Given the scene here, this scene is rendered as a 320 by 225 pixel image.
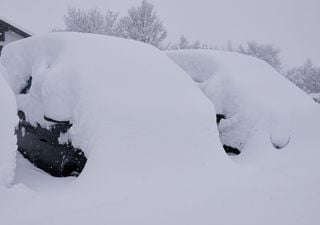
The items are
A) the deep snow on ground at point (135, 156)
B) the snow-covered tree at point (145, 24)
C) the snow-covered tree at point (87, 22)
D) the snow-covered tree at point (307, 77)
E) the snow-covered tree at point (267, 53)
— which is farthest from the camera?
the snow-covered tree at point (267, 53)

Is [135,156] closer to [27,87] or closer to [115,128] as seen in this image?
[115,128]

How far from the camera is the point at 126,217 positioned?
252 centimetres

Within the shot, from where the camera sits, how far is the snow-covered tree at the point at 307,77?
3137cm

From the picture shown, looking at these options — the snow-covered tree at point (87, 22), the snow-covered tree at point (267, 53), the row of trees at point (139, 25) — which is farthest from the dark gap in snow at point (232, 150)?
the snow-covered tree at point (267, 53)

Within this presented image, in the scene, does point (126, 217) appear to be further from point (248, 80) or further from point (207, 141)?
point (248, 80)

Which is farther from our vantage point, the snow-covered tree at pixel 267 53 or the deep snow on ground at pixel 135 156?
the snow-covered tree at pixel 267 53

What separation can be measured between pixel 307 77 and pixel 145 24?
17268 mm

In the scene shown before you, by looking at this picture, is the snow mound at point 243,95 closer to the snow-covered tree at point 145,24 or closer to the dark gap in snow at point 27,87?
the dark gap in snow at point 27,87

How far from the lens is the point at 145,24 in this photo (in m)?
23.5

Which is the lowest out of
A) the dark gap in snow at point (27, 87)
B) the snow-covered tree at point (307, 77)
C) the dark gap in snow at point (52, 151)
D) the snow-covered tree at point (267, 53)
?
the dark gap in snow at point (52, 151)

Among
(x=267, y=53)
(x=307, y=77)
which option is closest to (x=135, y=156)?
(x=267, y=53)

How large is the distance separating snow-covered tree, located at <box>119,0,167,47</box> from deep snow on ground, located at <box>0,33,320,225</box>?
1932cm

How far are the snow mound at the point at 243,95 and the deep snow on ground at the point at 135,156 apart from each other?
1.29 ft

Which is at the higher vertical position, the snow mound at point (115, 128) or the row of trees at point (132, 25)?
the row of trees at point (132, 25)
